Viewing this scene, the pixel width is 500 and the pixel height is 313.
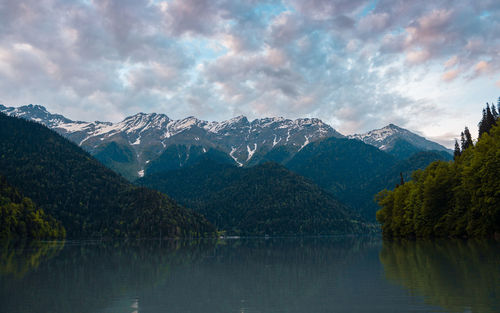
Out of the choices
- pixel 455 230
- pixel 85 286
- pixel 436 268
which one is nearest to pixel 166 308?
pixel 85 286

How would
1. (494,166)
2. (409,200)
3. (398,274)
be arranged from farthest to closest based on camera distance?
1. (409,200)
2. (494,166)
3. (398,274)

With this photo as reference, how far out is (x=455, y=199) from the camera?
336ft

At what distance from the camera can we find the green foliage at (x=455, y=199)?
264 feet

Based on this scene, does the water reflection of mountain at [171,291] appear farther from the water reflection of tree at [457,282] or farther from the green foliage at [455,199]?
the green foliage at [455,199]

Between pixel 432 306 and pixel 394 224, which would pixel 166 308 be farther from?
pixel 394 224

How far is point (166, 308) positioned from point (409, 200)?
112m

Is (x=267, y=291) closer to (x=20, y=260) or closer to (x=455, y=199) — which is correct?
(x=20, y=260)

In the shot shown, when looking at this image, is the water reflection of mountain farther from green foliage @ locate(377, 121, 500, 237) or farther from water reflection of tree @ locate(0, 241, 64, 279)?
green foliage @ locate(377, 121, 500, 237)

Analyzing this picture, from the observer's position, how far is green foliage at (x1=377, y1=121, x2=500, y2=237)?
264ft

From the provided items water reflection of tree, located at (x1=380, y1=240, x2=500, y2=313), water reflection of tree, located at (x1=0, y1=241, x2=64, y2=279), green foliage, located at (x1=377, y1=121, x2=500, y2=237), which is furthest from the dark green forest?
water reflection of tree, located at (x1=0, y1=241, x2=64, y2=279)

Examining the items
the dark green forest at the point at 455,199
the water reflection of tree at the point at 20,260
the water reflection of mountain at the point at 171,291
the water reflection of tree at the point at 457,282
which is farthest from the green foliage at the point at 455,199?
the water reflection of tree at the point at 20,260

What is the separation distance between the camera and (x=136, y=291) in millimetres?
36219

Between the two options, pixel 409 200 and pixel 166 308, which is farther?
pixel 409 200

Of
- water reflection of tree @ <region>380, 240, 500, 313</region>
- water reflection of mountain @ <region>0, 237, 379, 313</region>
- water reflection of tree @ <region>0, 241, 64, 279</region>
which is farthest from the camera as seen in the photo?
water reflection of tree @ <region>0, 241, 64, 279</region>
